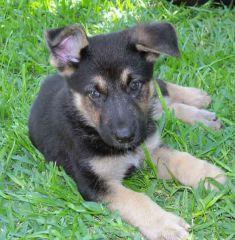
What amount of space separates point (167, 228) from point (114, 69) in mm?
1219

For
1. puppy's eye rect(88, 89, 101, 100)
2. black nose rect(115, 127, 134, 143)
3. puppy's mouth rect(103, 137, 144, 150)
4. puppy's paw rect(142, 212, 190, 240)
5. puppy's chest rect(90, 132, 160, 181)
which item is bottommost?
puppy's paw rect(142, 212, 190, 240)

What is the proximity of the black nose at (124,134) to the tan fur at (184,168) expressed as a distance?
65 centimetres

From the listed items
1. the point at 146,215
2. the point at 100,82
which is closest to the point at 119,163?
the point at 146,215

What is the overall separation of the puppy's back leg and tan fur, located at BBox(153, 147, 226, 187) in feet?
3.26

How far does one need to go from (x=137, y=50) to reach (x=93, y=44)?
1.12 feet

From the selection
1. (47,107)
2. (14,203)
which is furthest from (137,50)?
(14,203)

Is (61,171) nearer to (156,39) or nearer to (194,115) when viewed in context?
(156,39)

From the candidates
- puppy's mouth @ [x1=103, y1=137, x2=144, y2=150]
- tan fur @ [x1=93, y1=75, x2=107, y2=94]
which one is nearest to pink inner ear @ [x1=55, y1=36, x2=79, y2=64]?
tan fur @ [x1=93, y1=75, x2=107, y2=94]

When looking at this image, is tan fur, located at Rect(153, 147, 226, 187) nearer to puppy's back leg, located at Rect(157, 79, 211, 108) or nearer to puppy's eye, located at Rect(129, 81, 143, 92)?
puppy's eye, located at Rect(129, 81, 143, 92)

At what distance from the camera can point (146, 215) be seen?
422cm

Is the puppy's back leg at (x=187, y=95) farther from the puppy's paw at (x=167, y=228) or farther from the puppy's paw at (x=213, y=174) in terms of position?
the puppy's paw at (x=167, y=228)

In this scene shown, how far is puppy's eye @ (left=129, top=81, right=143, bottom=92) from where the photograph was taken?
14.5 ft

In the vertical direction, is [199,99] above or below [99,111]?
below

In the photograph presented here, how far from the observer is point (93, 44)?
4.41 metres
